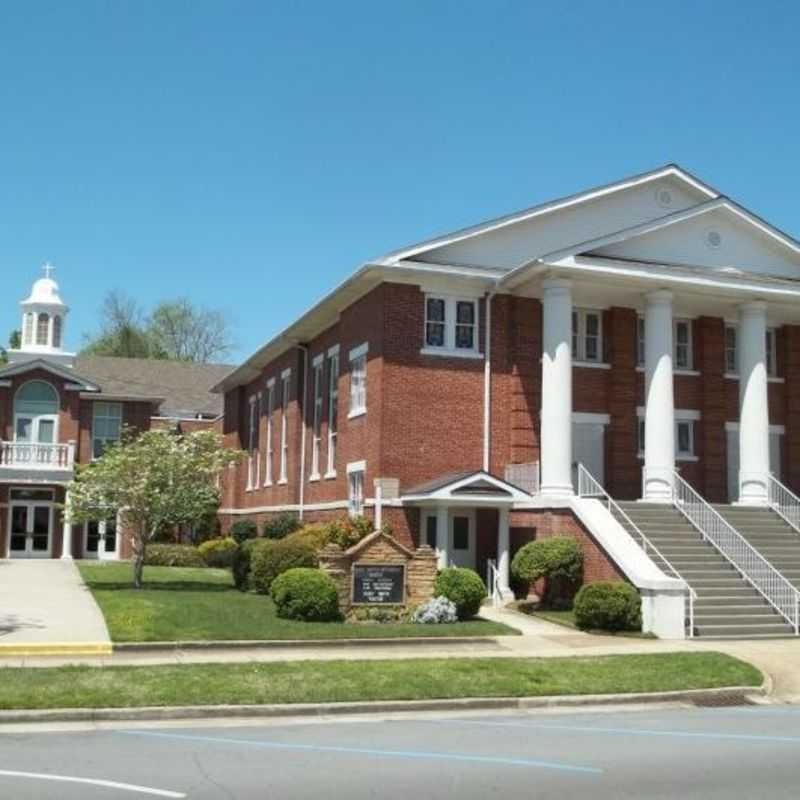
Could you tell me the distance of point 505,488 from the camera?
2584cm

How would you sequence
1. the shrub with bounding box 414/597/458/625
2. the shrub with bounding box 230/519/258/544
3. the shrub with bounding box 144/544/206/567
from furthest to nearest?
1. the shrub with bounding box 230/519/258/544
2. the shrub with bounding box 144/544/206/567
3. the shrub with bounding box 414/597/458/625

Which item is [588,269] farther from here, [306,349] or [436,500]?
[306,349]

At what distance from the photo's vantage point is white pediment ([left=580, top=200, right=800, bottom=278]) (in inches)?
1137

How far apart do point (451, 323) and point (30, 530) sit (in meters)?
23.3

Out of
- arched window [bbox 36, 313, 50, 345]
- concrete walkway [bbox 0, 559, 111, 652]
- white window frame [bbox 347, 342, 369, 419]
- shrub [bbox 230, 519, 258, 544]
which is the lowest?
concrete walkway [bbox 0, 559, 111, 652]

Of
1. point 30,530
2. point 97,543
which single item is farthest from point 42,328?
point 97,543

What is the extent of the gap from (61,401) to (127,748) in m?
36.3

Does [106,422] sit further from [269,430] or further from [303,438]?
[303,438]

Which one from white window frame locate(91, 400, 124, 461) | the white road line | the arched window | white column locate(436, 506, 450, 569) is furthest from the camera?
the arched window

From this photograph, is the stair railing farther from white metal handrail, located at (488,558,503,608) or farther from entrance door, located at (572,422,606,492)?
white metal handrail, located at (488,558,503,608)

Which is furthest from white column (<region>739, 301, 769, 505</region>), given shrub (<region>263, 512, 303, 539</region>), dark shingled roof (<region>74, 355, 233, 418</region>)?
dark shingled roof (<region>74, 355, 233, 418</region>)

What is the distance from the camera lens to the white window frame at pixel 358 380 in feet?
97.3

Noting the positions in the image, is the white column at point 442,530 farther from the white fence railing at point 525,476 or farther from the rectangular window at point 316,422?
the rectangular window at point 316,422

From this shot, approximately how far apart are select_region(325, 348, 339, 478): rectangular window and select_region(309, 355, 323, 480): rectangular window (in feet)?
3.57
